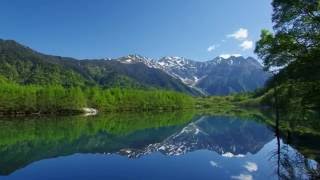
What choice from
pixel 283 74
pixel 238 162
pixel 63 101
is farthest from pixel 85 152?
pixel 63 101

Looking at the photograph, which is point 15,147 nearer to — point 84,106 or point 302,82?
point 302,82

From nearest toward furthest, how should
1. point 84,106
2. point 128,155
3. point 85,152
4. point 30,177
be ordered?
point 30,177 < point 128,155 < point 85,152 < point 84,106

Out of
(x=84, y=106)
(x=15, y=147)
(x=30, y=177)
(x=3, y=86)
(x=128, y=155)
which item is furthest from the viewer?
(x=84, y=106)

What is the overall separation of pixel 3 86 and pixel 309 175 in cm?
16977

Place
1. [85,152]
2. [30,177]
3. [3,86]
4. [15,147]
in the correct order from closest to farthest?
[30,177] < [85,152] < [15,147] < [3,86]

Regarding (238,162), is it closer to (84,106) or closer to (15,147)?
(15,147)

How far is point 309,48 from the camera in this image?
2839 centimetres

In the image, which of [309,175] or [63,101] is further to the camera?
[63,101]

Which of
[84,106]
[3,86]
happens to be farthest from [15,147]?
[84,106]

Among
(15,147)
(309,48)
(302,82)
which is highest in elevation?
(309,48)

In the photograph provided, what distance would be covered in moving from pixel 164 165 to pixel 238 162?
847 cm

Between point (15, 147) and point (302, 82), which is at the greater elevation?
point (302, 82)

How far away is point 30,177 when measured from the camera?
116 ft

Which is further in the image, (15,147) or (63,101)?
(63,101)
